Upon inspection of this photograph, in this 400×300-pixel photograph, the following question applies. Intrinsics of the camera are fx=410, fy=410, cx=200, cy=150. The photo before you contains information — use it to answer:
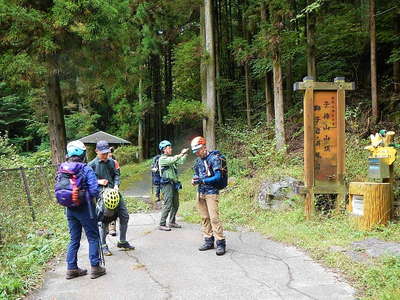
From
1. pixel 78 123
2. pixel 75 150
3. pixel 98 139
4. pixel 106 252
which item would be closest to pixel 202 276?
pixel 106 252

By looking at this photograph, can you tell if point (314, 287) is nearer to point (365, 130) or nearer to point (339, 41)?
point (365, 130)

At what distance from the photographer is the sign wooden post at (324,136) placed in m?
8.10

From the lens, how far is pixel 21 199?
30.9 ft

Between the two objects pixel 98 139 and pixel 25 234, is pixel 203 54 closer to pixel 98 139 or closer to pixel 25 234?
pixel 98 139

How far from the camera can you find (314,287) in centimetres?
465

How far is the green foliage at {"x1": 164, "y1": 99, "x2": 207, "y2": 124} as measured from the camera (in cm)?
1683

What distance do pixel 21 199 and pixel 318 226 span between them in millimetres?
6558

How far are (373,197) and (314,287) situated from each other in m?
2.98

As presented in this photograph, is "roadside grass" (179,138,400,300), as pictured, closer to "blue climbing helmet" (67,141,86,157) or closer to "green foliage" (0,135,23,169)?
"blue climbing helmet" (67,141,86,157)

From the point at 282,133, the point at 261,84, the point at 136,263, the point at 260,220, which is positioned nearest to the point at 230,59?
the point at 261,84

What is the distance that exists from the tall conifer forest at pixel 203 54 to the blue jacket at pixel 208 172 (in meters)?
3.44

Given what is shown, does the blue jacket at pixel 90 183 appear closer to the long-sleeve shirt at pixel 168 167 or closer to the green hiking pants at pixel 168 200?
the long-sleeve shirt at pixel 168 167

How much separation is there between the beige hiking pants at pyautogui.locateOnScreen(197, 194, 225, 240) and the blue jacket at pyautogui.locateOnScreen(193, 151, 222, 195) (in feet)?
0.35

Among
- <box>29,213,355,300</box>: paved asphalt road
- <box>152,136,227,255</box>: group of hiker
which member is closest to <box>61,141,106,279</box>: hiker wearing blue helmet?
<box>29,213,355,300</box>: paved asphalt road
